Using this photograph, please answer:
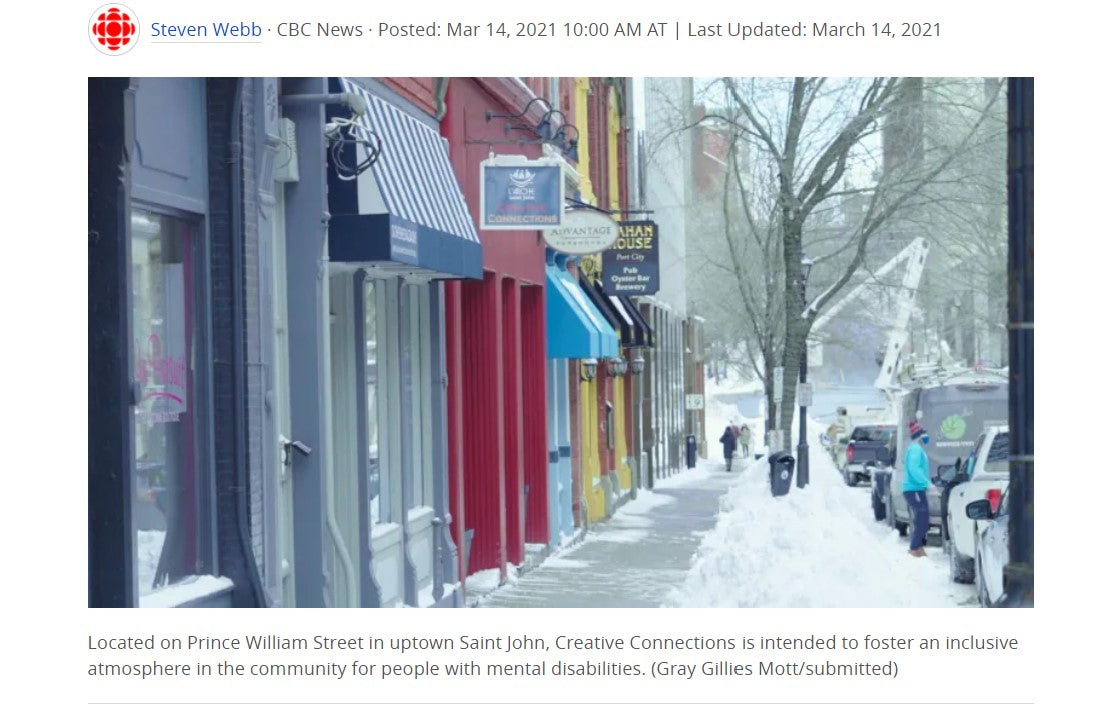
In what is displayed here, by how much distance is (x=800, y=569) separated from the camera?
481 inches

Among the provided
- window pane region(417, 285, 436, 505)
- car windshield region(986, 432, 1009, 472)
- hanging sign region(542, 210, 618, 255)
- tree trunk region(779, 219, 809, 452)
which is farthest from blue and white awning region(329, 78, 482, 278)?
tree trunk region(779, 219, 809, 452)

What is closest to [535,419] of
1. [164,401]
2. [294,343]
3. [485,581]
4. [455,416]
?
[485,581]

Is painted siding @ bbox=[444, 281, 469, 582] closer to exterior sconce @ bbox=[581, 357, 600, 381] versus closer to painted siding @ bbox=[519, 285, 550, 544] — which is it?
painted siding @ bbox=[519, 285, 550, 544]

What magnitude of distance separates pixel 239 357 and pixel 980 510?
18.9 feet

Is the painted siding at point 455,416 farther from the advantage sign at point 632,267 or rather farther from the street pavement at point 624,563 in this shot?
the advantage sign at point 632,267

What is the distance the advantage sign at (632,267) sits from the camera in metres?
24.1

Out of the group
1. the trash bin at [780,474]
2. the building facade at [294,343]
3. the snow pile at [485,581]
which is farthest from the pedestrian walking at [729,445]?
the snow pile at [485,581]

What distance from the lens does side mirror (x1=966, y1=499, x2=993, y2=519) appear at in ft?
37.6

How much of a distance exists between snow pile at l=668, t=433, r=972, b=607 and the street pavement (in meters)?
0.85

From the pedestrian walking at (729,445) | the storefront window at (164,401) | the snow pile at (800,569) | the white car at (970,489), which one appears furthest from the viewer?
the pedestrian walking at (729,445)
